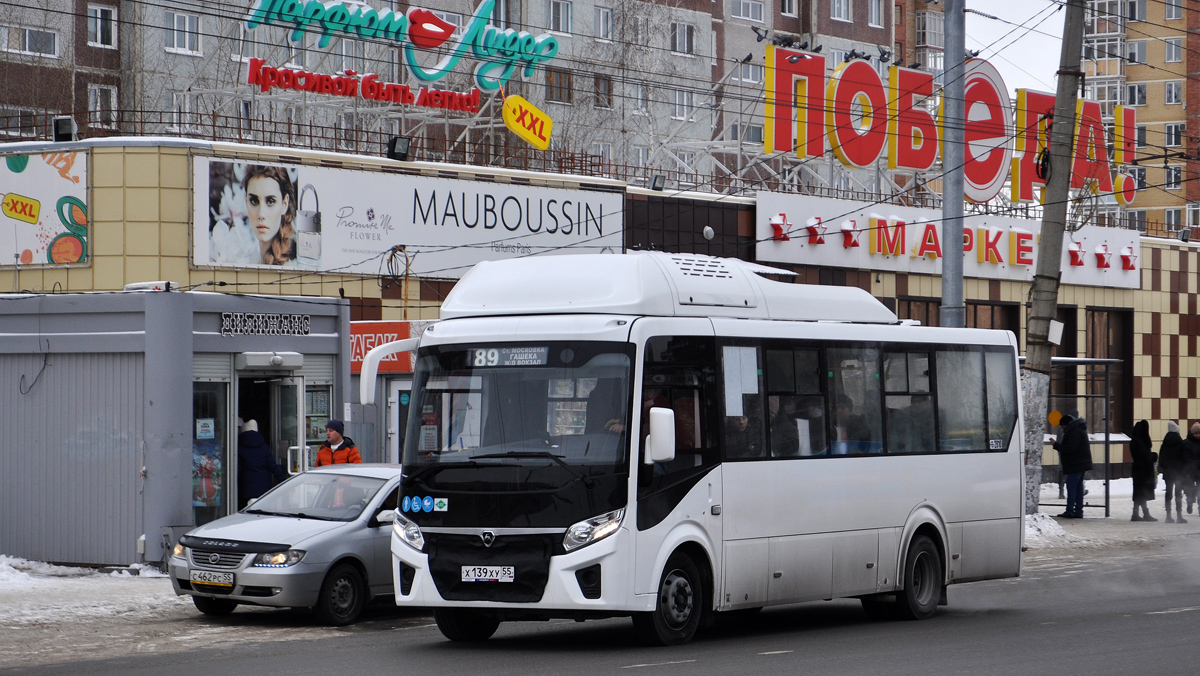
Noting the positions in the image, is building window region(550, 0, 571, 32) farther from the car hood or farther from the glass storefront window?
the car hood

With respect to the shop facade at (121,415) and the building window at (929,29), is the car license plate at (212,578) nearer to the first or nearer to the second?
the shop facade at (121,415)

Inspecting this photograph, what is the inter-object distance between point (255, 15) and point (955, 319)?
50.1ft

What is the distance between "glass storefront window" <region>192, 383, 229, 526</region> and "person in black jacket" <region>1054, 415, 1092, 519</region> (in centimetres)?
1505

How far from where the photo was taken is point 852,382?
13727mm

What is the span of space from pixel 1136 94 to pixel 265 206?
74762 mm

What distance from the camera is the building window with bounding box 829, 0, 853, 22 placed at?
65250mm

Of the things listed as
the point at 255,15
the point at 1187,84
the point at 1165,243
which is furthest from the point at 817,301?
the point at 1187,84

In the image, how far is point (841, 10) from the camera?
6575 centimetres

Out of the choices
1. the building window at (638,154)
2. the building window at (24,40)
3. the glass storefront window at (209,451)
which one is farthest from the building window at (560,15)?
the glass storefront window at (209,451)

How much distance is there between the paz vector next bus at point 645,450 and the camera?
11.4 m

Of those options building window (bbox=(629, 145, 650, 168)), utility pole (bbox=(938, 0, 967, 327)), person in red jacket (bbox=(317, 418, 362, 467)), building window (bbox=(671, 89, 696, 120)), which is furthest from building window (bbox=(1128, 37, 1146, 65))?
person in red jacket (bbox=(317, 418, 362, 467))

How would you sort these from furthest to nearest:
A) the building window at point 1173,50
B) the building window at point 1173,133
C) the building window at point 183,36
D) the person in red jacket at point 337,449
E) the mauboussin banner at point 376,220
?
the building window at point 1173,50, the building window at point 1173,133, the building window at point 183,36, the mauboussin banner at point 376,220, the person in red jacket at point 337,449

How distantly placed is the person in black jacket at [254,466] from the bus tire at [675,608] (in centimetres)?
896

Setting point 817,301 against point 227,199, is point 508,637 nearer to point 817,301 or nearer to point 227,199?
point 817,301
